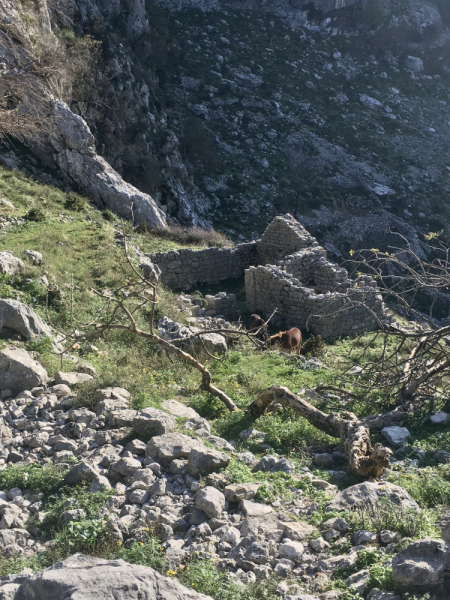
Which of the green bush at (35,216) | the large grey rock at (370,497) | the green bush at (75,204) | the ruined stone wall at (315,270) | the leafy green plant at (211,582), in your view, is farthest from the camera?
the green bush at (75,204)

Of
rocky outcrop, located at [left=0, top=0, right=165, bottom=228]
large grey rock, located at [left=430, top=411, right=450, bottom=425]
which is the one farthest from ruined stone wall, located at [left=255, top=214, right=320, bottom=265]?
large grey rock, located at [left=430, top=411, right=450, bottom=425]

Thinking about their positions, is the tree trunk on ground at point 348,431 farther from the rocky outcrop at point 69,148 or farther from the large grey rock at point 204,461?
the rocky outcrop at point 69,148

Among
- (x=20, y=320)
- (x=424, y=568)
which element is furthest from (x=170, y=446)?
(x=20, y=320)

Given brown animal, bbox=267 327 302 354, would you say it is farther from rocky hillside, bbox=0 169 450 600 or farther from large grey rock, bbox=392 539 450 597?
large grey rock, bbox=392 539 450 597

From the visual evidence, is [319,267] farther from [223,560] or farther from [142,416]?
[223,560]

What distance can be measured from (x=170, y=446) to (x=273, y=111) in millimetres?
41591

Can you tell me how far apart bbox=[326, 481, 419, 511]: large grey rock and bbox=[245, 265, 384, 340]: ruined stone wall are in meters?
9.30

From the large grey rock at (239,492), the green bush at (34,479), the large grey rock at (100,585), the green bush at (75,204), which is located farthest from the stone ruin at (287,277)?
the large grey rock at (100,585)

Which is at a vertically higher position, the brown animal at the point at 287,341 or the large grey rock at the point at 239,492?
the large grey rock at the point at 239,492

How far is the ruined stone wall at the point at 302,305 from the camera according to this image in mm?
15047

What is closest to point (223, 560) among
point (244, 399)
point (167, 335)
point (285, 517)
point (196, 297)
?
point (285, 517)

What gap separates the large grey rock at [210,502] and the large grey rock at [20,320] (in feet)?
17.3

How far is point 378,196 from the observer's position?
1556 inches

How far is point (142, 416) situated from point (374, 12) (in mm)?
62636
